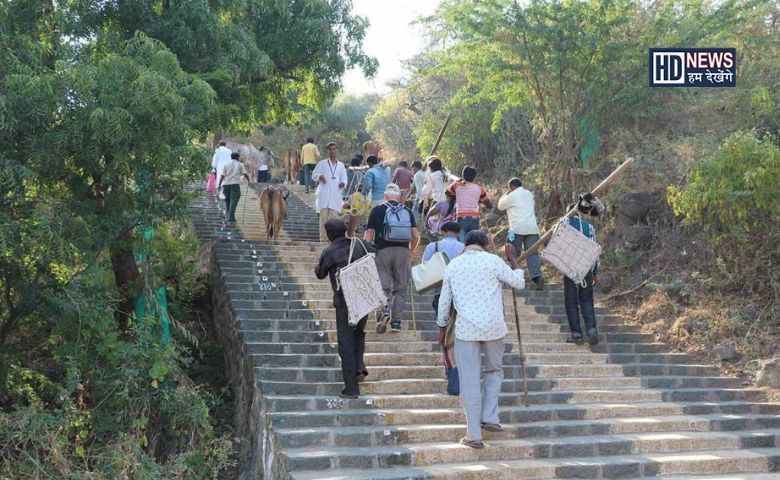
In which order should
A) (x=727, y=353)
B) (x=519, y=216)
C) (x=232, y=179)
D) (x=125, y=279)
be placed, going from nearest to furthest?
(x=125, y=279), (x=727, y=353), (x=519, y=216), (x=232, y=179)

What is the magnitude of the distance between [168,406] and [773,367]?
6.90 meters

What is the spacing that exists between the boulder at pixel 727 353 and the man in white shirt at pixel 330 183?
19.1 feet

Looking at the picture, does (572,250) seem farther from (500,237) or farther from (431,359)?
(500,237)

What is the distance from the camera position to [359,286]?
816cm

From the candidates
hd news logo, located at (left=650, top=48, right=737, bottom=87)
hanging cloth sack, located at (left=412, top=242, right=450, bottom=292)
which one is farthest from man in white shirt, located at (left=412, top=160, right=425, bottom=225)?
hanging cloth sack, located at (left=412, top=242, right=450, bottom=292)

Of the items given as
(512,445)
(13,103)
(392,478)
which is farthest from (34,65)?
(512,445)

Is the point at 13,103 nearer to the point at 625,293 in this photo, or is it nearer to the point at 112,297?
the point at 112,297

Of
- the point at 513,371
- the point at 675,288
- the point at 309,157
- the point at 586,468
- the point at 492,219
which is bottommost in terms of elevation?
the point at 586,468

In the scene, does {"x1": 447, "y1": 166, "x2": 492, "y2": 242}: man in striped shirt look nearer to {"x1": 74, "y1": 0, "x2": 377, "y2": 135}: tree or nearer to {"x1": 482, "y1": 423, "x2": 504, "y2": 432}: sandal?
{"x1": 74, "y1": 0, "x2": 377, "y2": 135}: tree

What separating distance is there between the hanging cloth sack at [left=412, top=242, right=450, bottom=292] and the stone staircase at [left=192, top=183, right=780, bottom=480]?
1.05 meters

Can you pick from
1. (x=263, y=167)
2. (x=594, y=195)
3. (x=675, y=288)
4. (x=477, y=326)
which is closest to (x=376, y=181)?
(x=594, y=195)

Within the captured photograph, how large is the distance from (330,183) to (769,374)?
661 centimetres

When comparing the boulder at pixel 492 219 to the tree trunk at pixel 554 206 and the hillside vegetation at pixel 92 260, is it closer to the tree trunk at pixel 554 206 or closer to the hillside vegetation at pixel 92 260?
the tree trunk at pixel 554 206

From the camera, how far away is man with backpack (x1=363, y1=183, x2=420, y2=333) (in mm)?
9734
